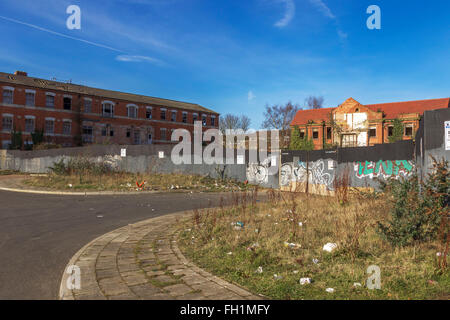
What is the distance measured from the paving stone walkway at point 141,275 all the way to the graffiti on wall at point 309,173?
10.2 m

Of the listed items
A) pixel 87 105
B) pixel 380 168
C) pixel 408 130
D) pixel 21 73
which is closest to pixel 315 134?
pixel 408 130

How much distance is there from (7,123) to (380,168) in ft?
138

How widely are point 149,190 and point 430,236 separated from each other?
1434cm

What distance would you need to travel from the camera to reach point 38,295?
370 cm

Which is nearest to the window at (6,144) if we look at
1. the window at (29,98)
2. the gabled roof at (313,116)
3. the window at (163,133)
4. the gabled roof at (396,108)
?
the window at (29,98)

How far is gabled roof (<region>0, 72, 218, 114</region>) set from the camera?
132ft

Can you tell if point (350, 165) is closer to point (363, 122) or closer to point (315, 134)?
point (363, 122)

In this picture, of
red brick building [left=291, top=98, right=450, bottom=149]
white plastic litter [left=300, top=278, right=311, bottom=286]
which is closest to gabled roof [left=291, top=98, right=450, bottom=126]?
red brick building [left=291, top=98, right=450, bottom=149]

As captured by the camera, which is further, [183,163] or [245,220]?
[183,163]

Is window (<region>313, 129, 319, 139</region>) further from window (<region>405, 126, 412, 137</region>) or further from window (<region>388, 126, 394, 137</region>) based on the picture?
window (<region>405, 126, 412, 137</region>)

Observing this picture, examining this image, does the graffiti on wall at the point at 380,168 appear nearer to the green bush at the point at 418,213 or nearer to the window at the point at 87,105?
the green bush at the point at 418,213

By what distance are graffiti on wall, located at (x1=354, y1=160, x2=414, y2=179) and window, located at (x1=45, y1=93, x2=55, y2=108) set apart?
4056cm

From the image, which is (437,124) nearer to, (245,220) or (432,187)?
(432,187)
